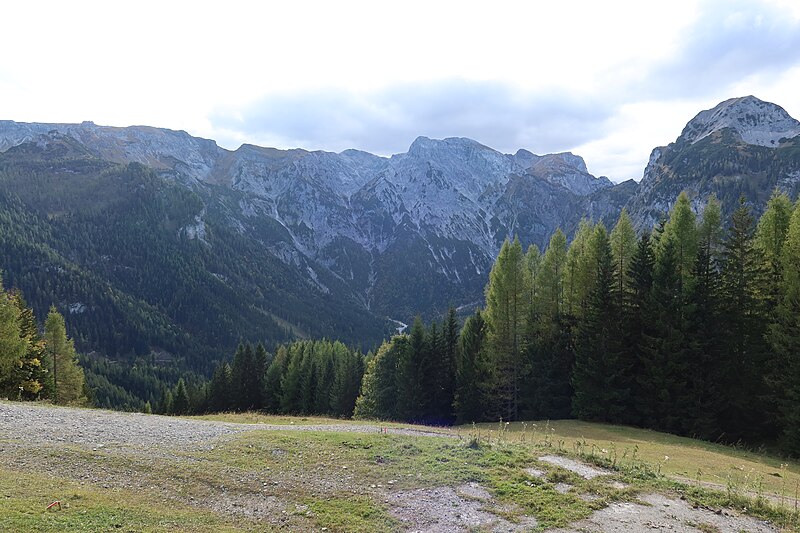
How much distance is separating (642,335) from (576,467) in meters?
22.5

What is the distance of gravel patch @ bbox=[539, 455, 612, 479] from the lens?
16.1 metres

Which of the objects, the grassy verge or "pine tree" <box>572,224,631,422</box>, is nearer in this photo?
the grassy verge

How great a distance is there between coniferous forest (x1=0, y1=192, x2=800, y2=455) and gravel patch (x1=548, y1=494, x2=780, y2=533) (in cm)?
2073

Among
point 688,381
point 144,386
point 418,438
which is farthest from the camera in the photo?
point 144,386

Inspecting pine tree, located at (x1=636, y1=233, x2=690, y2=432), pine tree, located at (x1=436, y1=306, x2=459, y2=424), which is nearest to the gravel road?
pine tree, located at (x1=636, y1=233, x2=690, y2=432)

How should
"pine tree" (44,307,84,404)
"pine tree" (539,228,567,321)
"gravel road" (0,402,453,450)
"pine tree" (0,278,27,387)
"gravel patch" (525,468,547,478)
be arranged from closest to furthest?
"gravel patch" (525,468,547,478), "gravel road" (0,402,453,450), "pine tree" (0,278,27,387), "pine tree" (539,228,567,321), "pine tree" (44,307,84,404)

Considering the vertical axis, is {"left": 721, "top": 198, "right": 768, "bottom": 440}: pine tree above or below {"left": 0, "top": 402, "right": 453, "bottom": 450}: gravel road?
above

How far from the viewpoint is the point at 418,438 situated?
838 inches

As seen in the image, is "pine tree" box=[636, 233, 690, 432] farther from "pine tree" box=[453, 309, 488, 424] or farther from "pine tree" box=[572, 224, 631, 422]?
"pine tree" box=[453, 309, 488, 424]

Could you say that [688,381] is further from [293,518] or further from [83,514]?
[83,514]

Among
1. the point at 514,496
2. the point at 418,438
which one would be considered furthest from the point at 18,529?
the point at 418,438

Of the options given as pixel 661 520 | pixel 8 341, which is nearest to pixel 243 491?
pixel 661 520

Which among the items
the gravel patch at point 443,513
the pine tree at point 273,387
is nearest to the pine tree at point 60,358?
the pine tree at point 273,387

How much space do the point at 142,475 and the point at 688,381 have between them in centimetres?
3589
